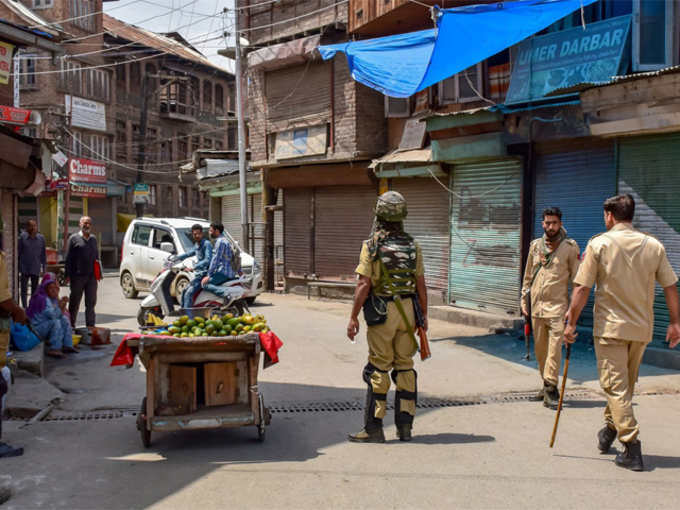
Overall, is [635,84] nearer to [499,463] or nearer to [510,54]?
[510,54]

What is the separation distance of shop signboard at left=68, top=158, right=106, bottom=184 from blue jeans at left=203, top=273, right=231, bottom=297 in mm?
27054

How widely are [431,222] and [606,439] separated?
33.3 feet

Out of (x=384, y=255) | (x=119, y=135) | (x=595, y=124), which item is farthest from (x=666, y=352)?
(x=119, y=135)

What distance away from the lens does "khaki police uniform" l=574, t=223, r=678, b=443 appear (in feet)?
16.4

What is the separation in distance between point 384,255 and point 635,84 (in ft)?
17.6

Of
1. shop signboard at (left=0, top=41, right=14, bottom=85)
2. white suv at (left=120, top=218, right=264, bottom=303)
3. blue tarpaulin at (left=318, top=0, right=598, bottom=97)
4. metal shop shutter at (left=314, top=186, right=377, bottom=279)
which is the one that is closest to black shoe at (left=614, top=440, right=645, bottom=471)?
blue tarpaulin at (left=318, top=0, right=598, bottom=97)

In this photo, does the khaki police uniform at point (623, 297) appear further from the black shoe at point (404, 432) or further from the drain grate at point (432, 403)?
the drain grate at point (432, 403)

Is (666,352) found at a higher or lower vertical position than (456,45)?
lower

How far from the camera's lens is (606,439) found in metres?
5.30

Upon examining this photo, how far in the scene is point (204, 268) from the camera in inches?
449

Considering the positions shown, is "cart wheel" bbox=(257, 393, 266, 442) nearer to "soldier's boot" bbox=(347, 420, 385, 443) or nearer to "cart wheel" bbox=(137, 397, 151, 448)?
"soldier's boot" bbox=(347, 420, 385, 443)

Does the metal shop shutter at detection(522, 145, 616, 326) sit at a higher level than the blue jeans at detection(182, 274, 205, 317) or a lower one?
higher

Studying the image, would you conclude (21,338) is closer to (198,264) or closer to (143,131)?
(198,264)

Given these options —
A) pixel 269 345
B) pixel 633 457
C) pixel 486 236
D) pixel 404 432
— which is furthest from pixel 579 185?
pixel 269 345
